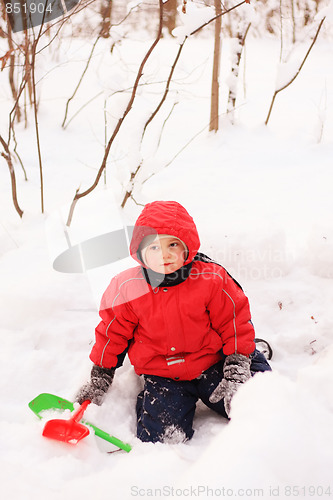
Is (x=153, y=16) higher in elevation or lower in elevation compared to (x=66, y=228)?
higher

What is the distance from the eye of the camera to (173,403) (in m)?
1.39

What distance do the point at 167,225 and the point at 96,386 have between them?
62cm

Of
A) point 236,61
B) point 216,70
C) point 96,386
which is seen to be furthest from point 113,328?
point 236,61

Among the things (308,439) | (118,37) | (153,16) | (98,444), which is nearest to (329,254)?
Answer: (98,444)

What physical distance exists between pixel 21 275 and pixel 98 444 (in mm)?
1000

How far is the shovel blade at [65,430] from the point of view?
118cm

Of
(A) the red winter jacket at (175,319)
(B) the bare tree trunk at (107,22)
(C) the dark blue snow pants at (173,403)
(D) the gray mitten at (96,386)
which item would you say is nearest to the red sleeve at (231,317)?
(A) the red winter jacket at (175,319)

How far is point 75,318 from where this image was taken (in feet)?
6.05

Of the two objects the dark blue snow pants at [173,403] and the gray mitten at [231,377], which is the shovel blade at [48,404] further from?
the gray mitten at [231,377]

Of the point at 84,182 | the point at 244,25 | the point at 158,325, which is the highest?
the point at 244,25

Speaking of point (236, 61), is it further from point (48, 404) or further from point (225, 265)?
point (48, 404)

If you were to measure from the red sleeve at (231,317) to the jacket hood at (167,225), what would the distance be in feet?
0.54

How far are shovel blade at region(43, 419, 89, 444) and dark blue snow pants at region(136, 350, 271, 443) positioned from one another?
21 centimetres

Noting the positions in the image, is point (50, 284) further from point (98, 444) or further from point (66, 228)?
point (98, 444)
